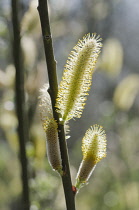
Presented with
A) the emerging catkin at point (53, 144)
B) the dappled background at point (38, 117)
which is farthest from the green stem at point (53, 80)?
the dappled background at point (38, 117)

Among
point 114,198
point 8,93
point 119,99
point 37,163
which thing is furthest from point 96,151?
point 114,198

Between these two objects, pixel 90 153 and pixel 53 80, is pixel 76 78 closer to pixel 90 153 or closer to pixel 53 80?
pixel 53 80

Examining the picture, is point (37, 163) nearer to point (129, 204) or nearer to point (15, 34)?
point (15, 34)

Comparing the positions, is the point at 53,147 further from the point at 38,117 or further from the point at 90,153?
the point at 38,117

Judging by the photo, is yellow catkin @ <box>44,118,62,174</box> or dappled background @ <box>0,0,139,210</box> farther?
dappled background @ <box>0,0,139,210</box>

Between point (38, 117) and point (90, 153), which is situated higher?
point (38, 117)

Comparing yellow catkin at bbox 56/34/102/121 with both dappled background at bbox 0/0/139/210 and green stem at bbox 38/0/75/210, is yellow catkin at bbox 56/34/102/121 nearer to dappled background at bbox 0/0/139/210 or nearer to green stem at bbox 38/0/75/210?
green stem at bbox 38/0/75/210

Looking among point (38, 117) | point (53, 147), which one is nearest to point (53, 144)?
point (53, 147)

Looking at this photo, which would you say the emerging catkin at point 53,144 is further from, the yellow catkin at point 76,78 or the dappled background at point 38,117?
the dappled background at point 38,117

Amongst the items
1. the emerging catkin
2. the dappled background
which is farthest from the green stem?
the dappled background

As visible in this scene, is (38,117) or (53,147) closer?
(53,147)

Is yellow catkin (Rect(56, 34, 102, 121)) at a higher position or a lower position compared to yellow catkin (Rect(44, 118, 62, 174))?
higher
